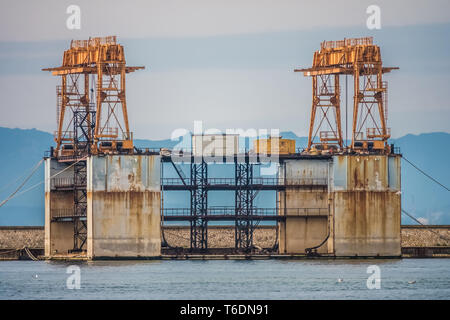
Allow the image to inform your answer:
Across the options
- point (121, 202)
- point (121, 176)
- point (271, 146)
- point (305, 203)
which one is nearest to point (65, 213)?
point (121, 202)

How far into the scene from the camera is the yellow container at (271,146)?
103938 mm

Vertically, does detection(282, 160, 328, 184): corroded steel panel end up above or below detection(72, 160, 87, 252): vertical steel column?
above

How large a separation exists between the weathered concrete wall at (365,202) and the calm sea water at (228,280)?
1797 millimetres

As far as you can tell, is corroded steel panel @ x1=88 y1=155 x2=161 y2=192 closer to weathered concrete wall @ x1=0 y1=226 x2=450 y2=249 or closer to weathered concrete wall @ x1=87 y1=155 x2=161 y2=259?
weathered concrete wall @ x1=87 y1=155 x2=161 y2=259

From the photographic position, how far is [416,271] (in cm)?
9331

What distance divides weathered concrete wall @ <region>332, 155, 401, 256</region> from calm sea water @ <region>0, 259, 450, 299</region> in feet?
5.89

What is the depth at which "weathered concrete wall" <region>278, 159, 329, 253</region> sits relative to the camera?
10488 centimetres

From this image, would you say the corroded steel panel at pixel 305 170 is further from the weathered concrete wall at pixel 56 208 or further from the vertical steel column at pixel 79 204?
the weathered concrete wall at pixel 56 208

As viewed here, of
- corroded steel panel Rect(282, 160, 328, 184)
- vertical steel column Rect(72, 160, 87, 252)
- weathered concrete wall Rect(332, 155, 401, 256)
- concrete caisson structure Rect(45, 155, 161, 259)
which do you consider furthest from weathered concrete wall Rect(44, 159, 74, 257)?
weathered concrete wall Rect(332, 155, 401, 256)

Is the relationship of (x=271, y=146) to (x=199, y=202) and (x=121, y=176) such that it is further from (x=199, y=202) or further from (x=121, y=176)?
(x=121, y=176)

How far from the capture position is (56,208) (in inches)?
4188

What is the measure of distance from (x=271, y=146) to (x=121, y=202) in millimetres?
13343
